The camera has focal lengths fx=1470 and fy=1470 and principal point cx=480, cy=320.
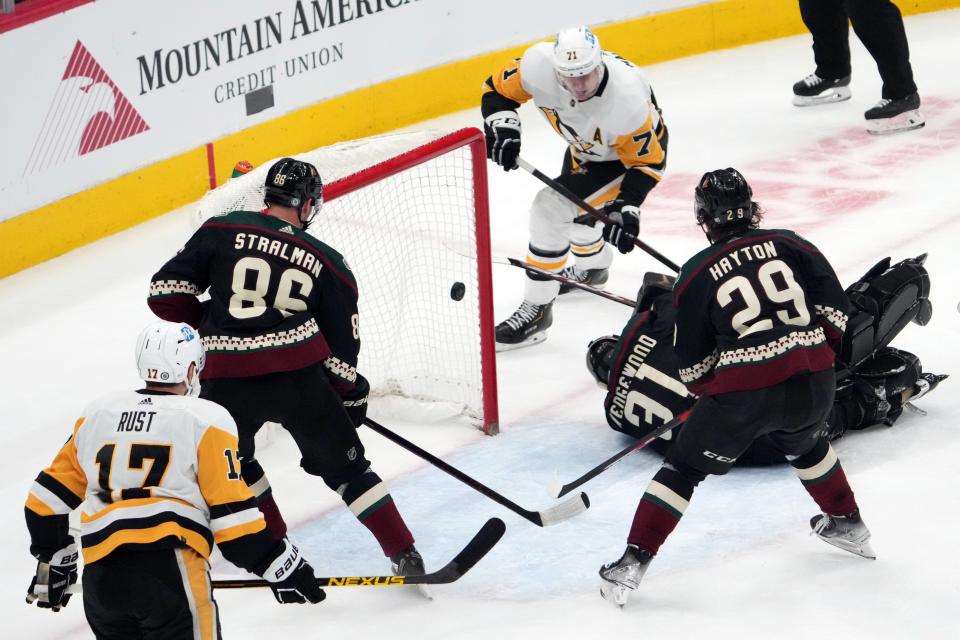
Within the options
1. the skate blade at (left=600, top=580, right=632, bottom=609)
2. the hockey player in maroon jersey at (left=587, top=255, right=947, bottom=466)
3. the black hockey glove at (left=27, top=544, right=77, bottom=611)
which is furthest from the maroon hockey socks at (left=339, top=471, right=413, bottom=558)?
the hockey player in maroon jersey at (left=587, top=255, right=947, bottom=466)

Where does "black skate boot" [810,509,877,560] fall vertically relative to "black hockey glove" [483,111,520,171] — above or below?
below

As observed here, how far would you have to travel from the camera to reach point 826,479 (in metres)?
3.26

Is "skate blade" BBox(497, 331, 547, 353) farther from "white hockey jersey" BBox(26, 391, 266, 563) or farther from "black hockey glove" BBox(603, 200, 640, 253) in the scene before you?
"white hockey jersey" BBox(26, 391, 266, 563)

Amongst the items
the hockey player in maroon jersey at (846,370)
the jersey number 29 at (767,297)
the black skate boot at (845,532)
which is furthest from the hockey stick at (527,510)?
the jersey number 29 at (767,297)

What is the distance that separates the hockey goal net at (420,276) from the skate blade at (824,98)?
130 inches

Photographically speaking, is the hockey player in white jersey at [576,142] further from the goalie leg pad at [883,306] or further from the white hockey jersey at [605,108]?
the goalie leg pad at [883,306]

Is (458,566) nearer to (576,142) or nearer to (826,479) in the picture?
(826,479)

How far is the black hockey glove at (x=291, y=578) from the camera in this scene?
271cm

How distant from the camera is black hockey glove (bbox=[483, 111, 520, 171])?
15.6 ft

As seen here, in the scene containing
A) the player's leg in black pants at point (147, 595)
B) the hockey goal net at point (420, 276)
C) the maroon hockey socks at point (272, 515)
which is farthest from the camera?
the hockey goal net at point (420, 276)

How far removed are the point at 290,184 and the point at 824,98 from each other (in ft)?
15.2

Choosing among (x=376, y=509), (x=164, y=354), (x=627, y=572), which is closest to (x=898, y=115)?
(x=627, y=572)

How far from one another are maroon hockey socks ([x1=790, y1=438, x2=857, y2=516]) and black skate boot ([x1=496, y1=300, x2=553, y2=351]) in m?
1.74

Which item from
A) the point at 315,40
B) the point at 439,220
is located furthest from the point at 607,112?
the point at 315,40
